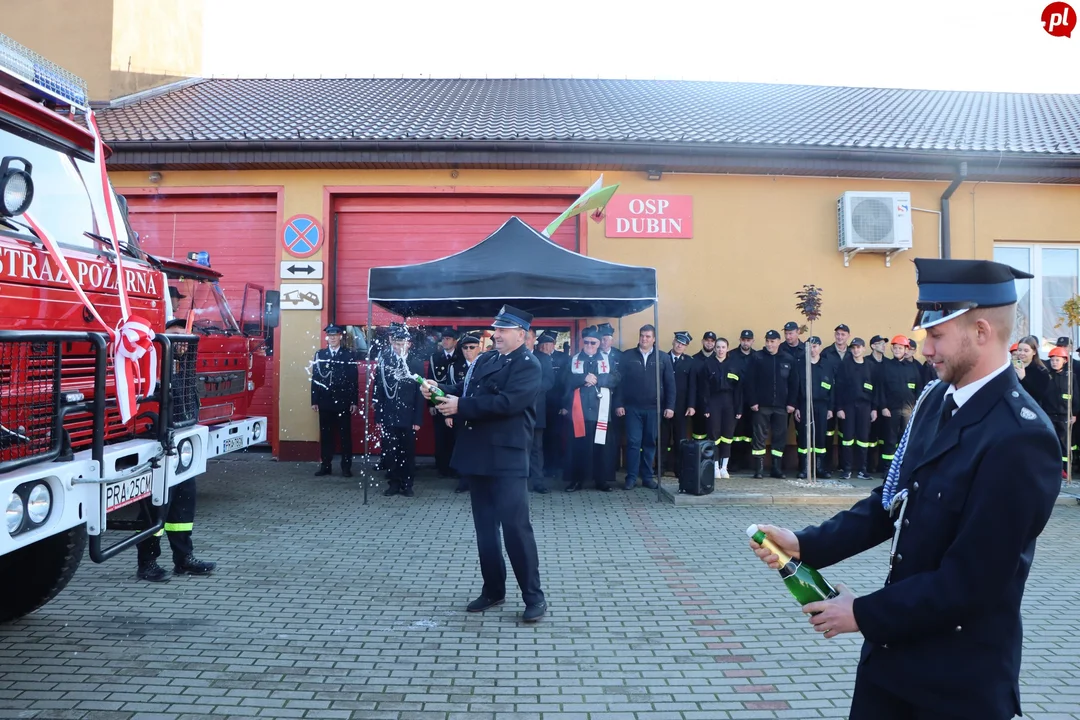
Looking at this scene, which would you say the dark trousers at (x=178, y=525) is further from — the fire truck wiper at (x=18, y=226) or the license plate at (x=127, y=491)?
the fire truck wiper at (x=18, y=226)

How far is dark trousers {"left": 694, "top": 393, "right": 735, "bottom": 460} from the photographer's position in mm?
10156

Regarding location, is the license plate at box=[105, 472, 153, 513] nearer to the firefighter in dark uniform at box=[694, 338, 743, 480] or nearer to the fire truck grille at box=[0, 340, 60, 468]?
the fire truck grille at box=[0, 340, 60, 468]

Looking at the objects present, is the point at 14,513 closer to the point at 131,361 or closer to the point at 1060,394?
the point at 131,361

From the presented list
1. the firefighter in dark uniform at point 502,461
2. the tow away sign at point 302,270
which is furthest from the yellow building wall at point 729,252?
the firefighter in dark uniform at point 502,461

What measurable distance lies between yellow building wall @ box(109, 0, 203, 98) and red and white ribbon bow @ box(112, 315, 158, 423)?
45.7ft

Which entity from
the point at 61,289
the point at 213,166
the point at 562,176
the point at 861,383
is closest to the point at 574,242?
the point at 562,176

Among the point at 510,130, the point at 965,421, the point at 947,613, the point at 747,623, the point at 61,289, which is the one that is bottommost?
the point at 747,623

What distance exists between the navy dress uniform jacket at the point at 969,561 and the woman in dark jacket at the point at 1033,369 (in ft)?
30.3

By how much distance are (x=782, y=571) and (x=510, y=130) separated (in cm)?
1087

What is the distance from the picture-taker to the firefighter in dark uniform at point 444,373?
10.0 m

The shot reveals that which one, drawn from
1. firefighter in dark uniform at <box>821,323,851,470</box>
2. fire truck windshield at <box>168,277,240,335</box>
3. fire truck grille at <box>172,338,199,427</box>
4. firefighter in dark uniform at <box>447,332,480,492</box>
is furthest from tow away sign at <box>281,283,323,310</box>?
firefighter in dark uniform at <box>821,323,851,470</box>

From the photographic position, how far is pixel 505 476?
4.80 m

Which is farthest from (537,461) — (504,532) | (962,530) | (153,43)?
(153,43)

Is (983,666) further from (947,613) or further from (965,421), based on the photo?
(965,421)
